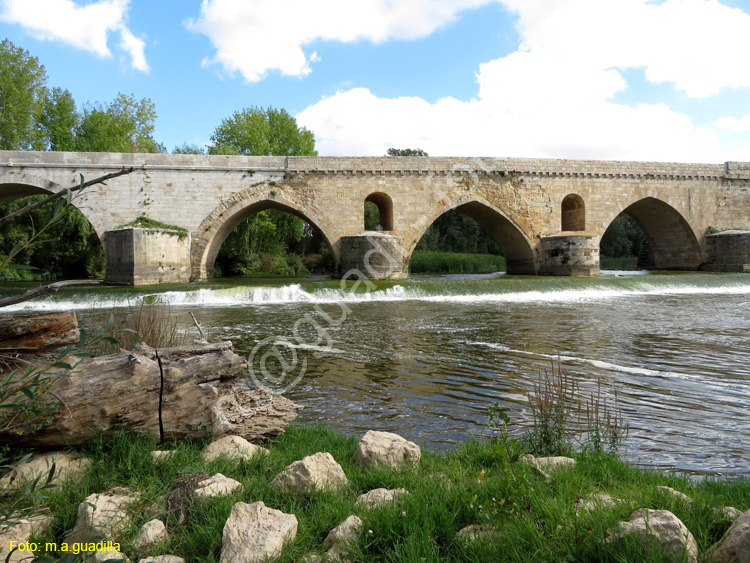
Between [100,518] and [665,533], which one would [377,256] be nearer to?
[100,518]

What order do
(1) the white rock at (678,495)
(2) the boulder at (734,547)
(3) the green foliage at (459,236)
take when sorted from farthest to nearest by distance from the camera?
(3) the green foliage at (459,236) → (1) the white rock at (678,495) → (2) the boulder at (734,547)

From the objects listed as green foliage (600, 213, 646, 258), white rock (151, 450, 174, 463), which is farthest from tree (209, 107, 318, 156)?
white rock (151, 450, 174, 463)

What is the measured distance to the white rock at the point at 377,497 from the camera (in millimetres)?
2597

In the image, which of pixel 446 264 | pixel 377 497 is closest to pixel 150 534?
pixel 377 497

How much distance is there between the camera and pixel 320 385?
19.8 feet

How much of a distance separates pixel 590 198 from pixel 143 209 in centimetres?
2074

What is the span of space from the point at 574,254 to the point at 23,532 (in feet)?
75.4

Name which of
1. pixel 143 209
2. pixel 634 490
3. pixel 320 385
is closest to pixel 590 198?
pixel 143 209

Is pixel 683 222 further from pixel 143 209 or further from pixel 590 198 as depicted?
pixel 143 209

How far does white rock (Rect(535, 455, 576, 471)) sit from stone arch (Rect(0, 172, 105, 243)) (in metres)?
20.2

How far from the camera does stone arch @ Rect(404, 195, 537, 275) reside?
23.7m

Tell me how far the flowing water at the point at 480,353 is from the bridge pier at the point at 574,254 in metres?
5.43

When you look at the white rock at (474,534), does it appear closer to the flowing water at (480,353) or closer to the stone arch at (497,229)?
the flowing water at (480,353)

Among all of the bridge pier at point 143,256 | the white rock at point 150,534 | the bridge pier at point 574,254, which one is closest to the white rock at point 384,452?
the white rock at point 150,534
